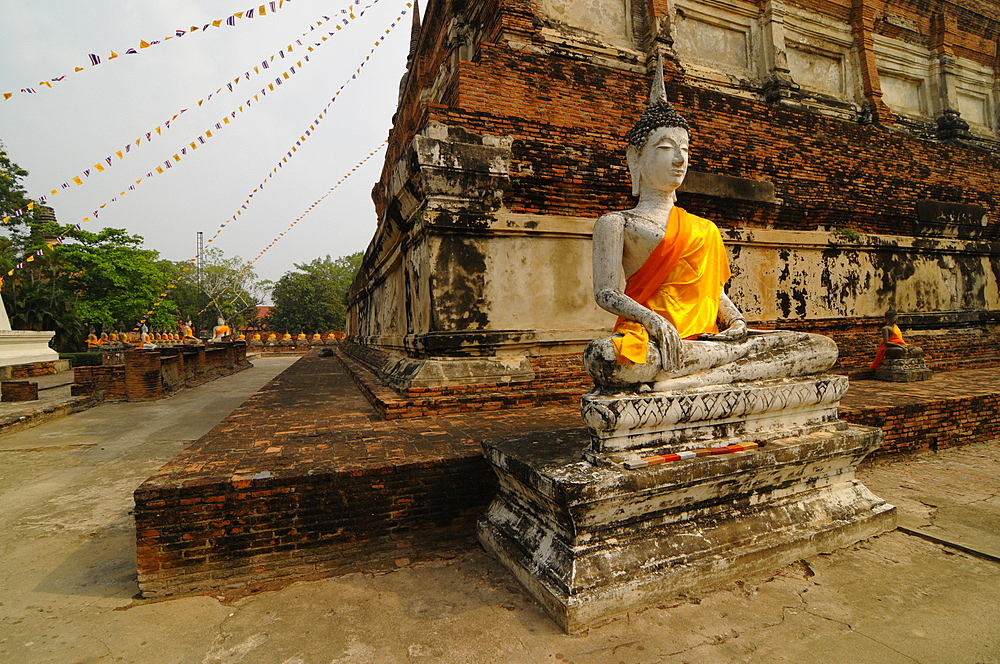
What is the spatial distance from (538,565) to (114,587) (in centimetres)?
237

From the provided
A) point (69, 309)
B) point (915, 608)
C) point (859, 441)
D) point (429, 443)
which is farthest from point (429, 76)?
point (69, 309)

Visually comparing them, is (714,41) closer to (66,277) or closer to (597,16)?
(597,16)

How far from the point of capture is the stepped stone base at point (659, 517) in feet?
7.51

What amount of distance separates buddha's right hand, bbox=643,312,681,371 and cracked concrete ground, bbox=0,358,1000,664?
1.12 meters

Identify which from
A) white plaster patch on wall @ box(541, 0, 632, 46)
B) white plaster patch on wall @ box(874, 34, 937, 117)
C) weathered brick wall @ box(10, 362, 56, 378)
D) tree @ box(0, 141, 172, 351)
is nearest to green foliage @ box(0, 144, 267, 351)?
tree @ box(0, 141, 172, 351)

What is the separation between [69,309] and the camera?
77.8 ft

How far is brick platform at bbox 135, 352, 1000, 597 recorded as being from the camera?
260cm

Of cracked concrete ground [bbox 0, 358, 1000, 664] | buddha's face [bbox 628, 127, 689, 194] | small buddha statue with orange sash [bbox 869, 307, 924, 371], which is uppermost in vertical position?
buddha's face [bbox 628, 127, 689, 194]

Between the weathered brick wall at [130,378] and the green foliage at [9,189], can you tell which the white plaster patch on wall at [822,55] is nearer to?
the weathered brick wall at [130,378]

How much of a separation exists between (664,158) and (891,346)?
18.1 ft

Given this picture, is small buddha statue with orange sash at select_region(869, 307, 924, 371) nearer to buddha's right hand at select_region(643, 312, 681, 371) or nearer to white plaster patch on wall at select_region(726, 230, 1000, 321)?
white plaster patch on wall at select_region(726, 230, 1000, 321)

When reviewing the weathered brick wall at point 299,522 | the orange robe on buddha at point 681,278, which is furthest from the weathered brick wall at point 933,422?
the weathered brick wall at point 299,522

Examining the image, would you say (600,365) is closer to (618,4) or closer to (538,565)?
(538,565)

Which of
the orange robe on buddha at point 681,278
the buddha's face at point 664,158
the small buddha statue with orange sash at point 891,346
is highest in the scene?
the buddha's face at point 664,158
